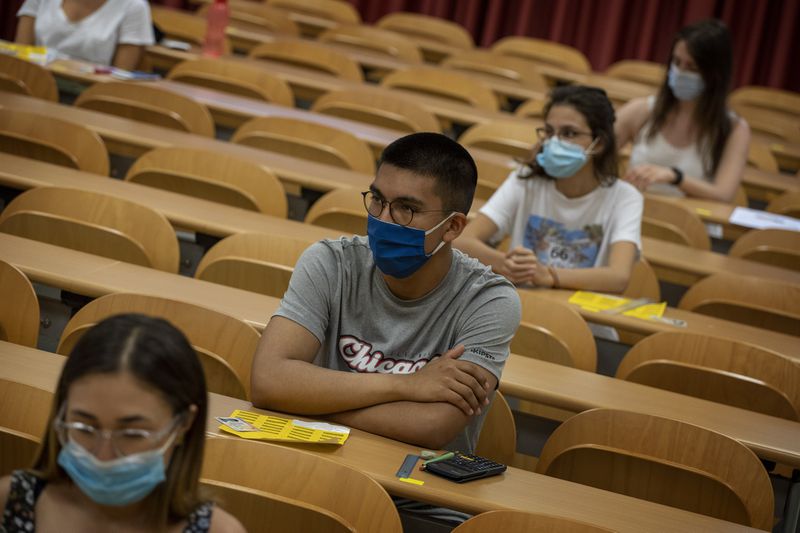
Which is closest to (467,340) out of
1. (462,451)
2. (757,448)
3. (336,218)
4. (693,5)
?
(462,451)

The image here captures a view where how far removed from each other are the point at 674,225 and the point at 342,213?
1.54 metres

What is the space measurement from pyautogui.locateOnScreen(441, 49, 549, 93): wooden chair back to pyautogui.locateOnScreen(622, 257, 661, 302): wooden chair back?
3254 mm

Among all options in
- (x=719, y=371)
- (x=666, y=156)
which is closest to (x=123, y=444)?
(x=719, y=371)

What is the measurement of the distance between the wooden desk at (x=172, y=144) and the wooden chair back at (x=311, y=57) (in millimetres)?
2051

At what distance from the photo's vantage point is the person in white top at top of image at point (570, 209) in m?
3.78

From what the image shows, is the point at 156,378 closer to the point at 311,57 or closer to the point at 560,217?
the point at 560,217

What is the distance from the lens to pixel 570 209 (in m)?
3.94

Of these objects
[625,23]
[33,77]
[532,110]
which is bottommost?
[33,77]

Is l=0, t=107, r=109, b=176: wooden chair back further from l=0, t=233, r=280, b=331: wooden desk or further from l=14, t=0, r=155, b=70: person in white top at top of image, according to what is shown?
l=14, t=0, r=155, b=70: person in white top at top of image

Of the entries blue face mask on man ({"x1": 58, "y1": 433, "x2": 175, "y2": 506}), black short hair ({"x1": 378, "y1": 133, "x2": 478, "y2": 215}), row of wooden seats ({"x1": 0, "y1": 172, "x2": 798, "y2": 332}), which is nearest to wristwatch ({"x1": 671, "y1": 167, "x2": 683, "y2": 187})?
row of wooden seats ({"x1": 0, "y1": 172, "x2": 798, "y2": 332})

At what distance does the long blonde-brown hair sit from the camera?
1654 millimetres

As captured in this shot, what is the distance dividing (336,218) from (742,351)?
1.51 m

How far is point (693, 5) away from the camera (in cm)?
948

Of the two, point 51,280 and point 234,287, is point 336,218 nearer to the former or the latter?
point 234,287
